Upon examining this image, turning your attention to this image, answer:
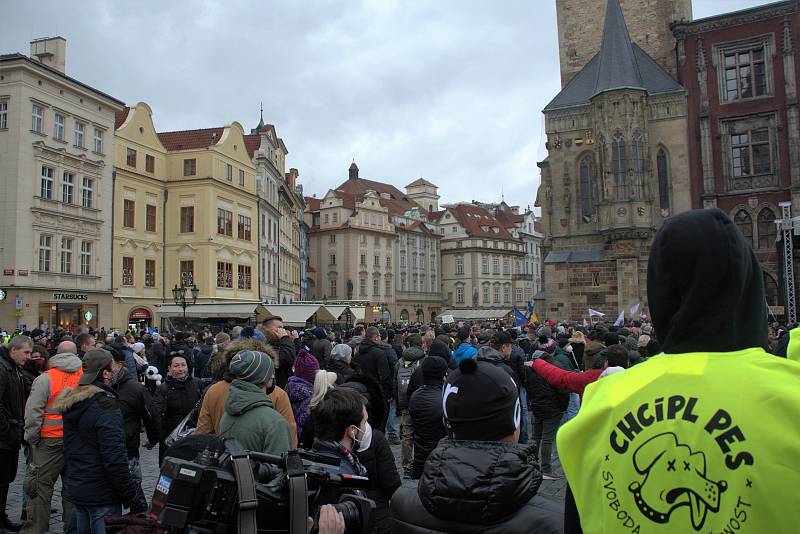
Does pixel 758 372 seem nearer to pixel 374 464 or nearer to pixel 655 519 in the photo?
pixel 655 519

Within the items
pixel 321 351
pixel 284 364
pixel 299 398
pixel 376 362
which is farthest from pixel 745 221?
pixel 299 398

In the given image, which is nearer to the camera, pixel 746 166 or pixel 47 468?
pixel 47 468

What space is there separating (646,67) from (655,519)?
36.8 metres

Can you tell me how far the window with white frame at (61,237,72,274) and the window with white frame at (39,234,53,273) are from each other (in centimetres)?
81

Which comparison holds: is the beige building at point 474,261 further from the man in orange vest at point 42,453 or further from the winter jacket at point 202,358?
the man in orange vest at point 42,453

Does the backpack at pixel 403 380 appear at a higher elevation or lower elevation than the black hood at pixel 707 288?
lower

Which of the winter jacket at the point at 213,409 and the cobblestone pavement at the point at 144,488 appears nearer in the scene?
the winter jacket at the point at 213,409

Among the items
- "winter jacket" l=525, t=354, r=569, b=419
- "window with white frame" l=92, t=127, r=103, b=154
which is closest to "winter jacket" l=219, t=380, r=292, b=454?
"winter jacket" l=525, t=354, r=569, b=419

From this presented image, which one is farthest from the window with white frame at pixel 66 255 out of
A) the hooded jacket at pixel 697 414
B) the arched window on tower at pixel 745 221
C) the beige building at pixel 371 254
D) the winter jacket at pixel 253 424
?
the beige building at pixel 371 254

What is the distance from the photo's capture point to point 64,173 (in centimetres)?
3127

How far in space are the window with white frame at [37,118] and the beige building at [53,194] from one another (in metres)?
0.05

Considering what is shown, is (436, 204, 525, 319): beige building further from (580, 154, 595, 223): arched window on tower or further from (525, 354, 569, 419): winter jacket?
(525, 354, 569, 419): winter jacket

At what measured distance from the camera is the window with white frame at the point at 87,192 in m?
32.5

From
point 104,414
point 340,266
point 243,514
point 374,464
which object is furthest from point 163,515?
point 340,266
